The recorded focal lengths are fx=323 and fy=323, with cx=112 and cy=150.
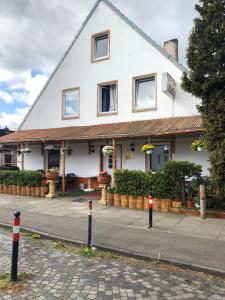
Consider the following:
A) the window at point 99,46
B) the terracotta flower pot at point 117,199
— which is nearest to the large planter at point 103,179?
the terracotta flower pot at point 117,199

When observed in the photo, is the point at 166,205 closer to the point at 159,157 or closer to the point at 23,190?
the point at 159,157

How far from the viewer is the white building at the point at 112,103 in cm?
1427

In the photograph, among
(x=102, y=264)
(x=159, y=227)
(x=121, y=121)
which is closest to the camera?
(x=102, y=264)

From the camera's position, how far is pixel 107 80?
16875mm

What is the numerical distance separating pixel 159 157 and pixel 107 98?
14.5 feet

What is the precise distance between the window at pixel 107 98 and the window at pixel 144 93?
1.29 m

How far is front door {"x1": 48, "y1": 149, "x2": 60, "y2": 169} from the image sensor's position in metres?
19.5

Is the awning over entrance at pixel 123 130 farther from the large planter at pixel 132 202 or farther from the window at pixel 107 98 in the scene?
the large planter at pixel 132 202

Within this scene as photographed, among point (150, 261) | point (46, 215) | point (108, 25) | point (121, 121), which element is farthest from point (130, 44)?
point (150, 261)

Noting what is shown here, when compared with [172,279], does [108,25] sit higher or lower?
higher

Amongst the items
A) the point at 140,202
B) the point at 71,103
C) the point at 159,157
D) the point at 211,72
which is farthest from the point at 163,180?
the point at 71,103

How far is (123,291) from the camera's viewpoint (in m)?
4.83

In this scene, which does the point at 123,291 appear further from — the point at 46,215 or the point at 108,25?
the point at 108,25

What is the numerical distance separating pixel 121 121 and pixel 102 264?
34.9ft
